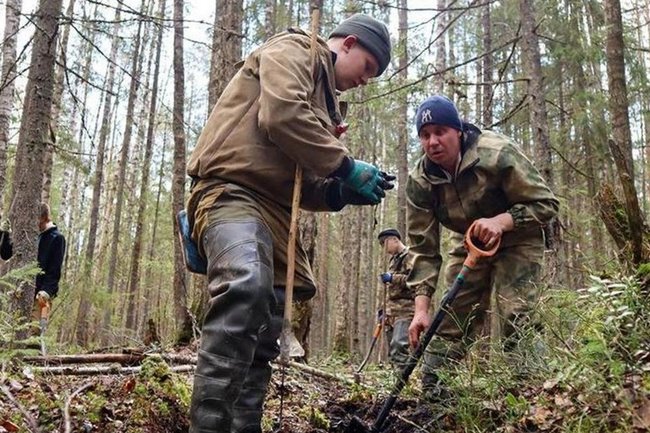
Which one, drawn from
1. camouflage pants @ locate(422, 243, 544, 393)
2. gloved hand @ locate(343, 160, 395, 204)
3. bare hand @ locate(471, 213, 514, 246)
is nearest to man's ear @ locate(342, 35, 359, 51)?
gloved hand @ locate(343, 160, 395, 204)

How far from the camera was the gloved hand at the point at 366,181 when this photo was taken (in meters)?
3.04

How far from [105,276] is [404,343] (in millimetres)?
20276

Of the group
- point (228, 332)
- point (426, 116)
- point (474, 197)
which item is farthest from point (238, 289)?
point (474, 197)

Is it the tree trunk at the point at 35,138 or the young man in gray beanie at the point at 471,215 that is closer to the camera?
the young man in gray beanie at the point at 471,215

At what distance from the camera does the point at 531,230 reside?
160 inches

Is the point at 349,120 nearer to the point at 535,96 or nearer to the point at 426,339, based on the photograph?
the point at 535,96

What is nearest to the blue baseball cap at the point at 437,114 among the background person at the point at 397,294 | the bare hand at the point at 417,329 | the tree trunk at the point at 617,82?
the bare hand at the point at 417,329

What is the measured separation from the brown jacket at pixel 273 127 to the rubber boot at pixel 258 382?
69 centimetres

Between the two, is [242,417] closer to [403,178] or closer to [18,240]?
[18,240]

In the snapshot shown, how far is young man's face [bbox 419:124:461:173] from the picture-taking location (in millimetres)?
3967

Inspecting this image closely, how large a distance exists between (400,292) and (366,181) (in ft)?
20.1

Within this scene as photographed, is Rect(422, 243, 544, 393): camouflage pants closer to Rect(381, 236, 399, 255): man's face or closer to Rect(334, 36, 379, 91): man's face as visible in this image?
Rect(334, 36, 379, 91): man's face

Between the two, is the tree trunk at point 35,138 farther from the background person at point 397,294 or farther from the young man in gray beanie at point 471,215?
the background person at point 397,294

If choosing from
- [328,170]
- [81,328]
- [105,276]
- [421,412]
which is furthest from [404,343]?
[105,276]
